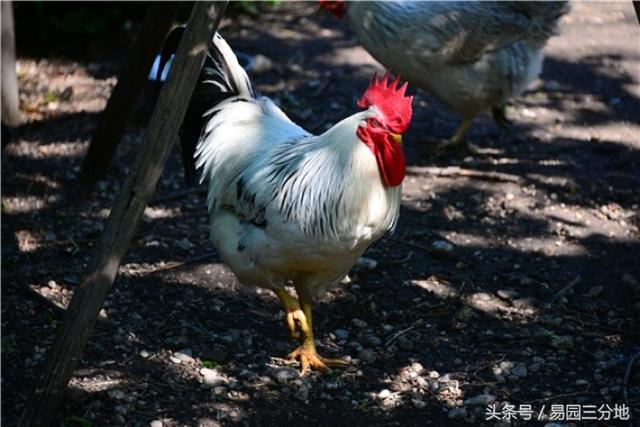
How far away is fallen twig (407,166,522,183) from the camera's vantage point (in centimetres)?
670

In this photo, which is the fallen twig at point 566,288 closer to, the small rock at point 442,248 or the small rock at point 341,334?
the small rock at point 442,248

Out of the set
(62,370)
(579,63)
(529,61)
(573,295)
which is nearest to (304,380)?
(62,370)

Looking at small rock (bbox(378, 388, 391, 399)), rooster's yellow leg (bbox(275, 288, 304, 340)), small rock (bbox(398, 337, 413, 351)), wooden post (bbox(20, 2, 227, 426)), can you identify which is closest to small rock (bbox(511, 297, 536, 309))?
small rock (bbox(398, 337, 413, 351))

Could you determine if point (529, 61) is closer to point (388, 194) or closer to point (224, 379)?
point (388, 194)

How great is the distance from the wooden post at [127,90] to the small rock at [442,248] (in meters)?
2.27

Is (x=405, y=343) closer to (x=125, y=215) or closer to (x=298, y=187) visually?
(x=298, y=187)

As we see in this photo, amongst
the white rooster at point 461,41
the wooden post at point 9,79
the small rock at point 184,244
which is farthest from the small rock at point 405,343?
the wooden post at point 9,79

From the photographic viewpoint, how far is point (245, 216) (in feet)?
15.0

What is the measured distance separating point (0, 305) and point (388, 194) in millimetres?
2367

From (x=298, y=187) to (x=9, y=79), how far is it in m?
3.80

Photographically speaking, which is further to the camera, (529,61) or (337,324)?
(529,61)

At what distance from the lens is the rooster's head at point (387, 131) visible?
13.8ft

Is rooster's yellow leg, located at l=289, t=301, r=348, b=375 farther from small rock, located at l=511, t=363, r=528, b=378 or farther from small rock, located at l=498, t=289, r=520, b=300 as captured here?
small rock, located at l=498, t=289, r=520, b=300

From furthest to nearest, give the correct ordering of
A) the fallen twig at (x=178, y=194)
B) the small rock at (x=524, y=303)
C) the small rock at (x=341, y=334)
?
the fallen twig at (x=178, y=194), the small rock at (x=524, y=303), the small rock at (x=341, y=334)
